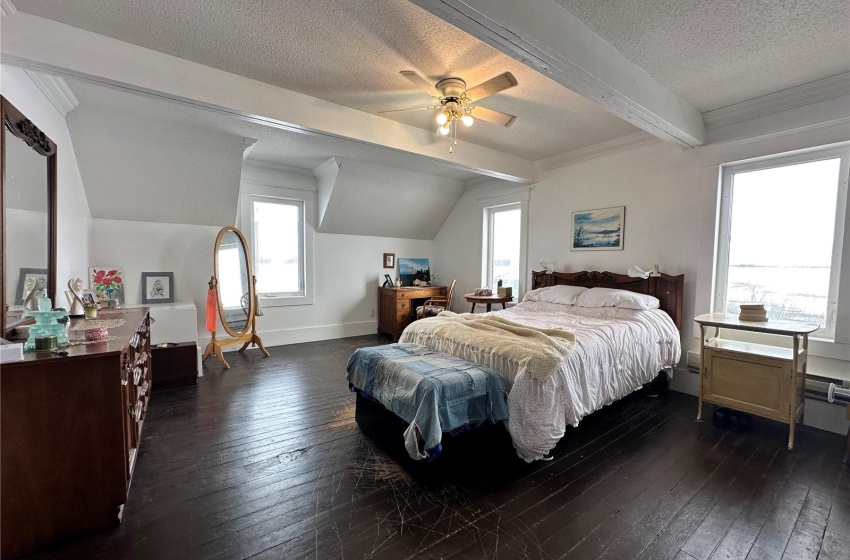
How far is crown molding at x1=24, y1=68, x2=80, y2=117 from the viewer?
8.08 ft

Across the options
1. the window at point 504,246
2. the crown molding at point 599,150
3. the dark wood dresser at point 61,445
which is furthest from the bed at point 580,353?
the dark wood dresser at point 61,445

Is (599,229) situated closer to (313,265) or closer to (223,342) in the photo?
(313,265)

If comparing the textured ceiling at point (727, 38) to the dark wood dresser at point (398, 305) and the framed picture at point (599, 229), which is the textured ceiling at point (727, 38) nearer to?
the framed picture at point (599, 229)

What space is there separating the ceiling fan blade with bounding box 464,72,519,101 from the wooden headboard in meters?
2.59

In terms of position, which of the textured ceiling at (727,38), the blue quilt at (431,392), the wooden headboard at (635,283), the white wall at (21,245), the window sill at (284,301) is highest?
the textured ceiling at (727,38)

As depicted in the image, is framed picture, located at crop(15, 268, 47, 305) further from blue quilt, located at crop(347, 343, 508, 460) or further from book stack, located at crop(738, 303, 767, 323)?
book stack, located at crop(738, 303, 767, 323)

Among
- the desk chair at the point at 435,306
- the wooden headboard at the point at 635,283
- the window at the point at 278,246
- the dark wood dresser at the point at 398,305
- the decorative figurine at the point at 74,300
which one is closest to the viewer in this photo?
the decorative figurine at the point at 74,300

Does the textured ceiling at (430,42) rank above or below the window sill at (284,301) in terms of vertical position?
above

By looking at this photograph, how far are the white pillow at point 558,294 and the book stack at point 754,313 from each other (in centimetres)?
132

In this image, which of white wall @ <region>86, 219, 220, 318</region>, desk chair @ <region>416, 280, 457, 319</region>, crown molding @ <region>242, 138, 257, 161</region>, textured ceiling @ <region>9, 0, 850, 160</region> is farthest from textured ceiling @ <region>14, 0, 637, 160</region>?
desk chair @ <region>416, 280, 457, 319</region>

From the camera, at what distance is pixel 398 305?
229 inches

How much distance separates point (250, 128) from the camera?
12.0 feet

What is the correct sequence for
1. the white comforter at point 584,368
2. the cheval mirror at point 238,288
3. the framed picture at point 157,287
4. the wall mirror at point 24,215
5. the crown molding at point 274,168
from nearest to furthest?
1. the wall mirror at point 24,215
2. the white comforter at point 584,368
3. the framed picture at point 157,287
4. the cheval mirror at point 238,288
5. the crown molding at point 274,168

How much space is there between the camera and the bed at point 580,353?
7.17 ft
